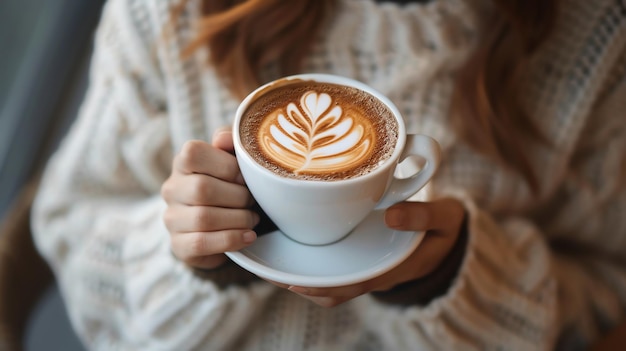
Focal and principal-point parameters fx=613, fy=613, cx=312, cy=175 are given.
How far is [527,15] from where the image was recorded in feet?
1.85

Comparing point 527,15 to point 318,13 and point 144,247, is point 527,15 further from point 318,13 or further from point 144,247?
point 144,247

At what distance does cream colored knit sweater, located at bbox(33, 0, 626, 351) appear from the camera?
52 cm

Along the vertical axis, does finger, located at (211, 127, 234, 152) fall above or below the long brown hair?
above

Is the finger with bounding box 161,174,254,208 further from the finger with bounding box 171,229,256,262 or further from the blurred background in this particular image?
the blurred background

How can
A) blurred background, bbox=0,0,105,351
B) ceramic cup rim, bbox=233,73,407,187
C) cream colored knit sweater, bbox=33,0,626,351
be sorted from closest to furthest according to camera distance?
ceramic cup rim, bbox=233,73,407,187 → cream colored knit sweater, bbox=33,0,626,351 → blurred background, bbox=0,0,105,351

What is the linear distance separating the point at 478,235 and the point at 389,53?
19 centimetres

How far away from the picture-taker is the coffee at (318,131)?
312 mm

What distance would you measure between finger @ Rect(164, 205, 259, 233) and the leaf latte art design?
5 cm

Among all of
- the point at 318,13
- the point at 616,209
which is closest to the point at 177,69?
the point at 318,13

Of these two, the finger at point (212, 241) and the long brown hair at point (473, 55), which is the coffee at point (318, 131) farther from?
the long brown hair at point (473, 55)

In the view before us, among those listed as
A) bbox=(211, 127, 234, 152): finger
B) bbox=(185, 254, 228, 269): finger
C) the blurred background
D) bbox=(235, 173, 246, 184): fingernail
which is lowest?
the blurred background

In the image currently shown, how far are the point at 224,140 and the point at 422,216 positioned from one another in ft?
0.41

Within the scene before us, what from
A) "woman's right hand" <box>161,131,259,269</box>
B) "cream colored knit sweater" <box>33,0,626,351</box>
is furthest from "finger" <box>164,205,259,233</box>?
"cream colored knit sweater" <box>33,0,626,351</box>

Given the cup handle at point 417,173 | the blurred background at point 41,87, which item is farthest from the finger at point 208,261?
the blurred background at point 41,87
